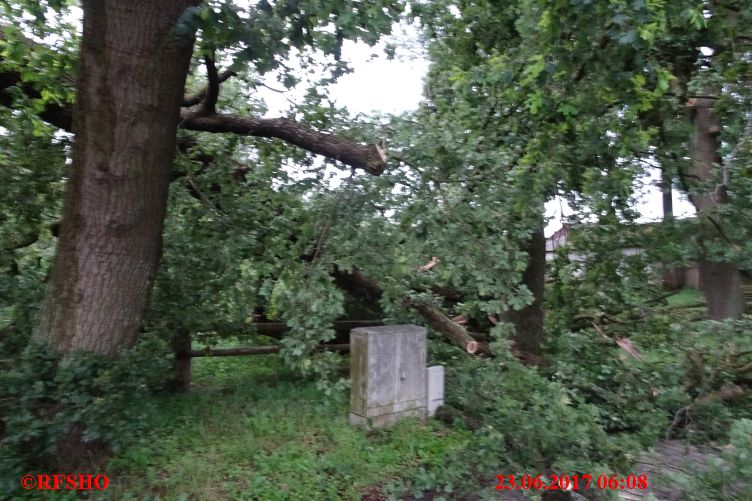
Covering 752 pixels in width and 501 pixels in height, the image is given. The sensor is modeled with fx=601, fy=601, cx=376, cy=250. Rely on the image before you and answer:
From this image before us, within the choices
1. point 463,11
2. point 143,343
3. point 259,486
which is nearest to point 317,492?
point 259,486

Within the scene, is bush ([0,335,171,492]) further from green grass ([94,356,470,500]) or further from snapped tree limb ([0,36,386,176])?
snapped tree limb ([0,36,386,176])

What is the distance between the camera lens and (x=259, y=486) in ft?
15.7

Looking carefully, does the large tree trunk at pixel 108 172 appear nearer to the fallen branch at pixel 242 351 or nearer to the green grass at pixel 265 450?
the green grass at pixel 265 450

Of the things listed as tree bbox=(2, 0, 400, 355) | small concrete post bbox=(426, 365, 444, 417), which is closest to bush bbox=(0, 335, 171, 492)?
tree bbox=(2, 0, 400, 355)

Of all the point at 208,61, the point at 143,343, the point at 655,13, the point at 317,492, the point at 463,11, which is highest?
the point at 463,11

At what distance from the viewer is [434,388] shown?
678 cm

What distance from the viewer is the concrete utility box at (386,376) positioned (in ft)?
20.4

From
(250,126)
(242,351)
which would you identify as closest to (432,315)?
(242,351)

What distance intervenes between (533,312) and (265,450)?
204 inches

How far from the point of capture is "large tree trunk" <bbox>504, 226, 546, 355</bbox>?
9.16 m

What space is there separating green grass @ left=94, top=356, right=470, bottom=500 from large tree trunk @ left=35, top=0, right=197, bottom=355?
3.49ft

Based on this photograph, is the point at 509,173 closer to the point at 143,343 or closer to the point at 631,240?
the point at 631,240

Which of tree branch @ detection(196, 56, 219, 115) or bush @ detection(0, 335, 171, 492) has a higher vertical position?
tree branch @ detection(196, 56, 219, 115)

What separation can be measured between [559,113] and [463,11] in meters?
2.81
